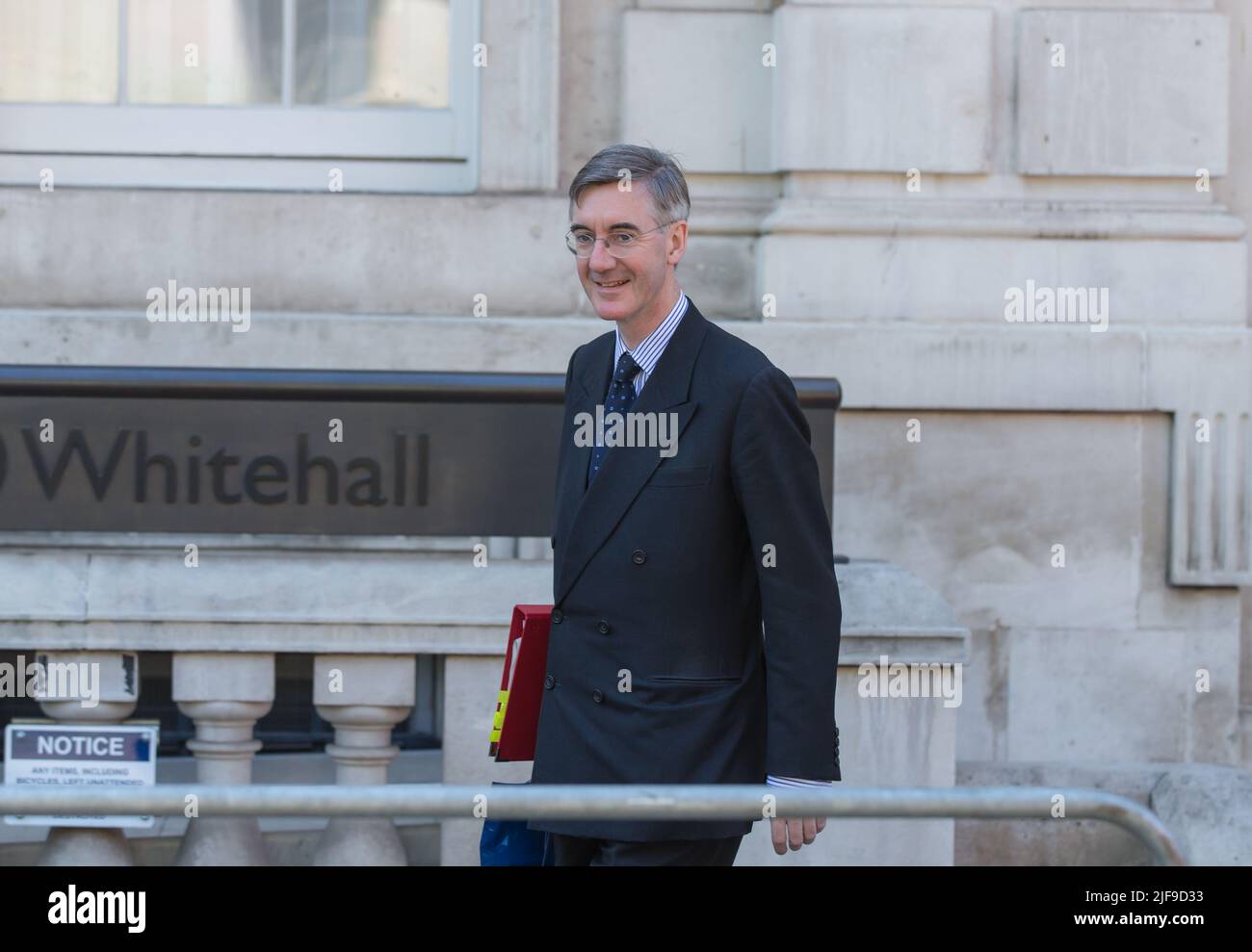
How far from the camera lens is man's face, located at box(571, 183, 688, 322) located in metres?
3.16

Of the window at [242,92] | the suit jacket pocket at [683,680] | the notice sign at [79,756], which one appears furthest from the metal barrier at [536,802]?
the window at [242,92]

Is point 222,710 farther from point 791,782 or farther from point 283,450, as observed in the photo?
point 791,782

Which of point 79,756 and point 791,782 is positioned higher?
point 791,782

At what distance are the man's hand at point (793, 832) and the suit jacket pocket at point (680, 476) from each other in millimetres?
652

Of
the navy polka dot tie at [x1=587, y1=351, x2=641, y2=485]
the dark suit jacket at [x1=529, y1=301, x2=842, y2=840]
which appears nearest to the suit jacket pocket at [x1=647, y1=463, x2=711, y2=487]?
the dark suit jacket at [x1=529, y1=301, x2=842, y2=840]

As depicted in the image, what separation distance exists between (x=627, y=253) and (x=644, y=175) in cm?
15

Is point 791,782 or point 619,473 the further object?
point 619,473

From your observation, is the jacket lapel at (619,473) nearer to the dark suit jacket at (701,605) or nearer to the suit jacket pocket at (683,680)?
the dark suit jacket at (701,605)

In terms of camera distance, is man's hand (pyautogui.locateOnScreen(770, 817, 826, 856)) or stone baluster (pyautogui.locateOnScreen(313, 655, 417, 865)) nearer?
man's hand (pyautogui.locateOnScreen(770, 817, 826, 856))

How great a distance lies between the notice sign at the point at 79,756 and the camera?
4.52 m

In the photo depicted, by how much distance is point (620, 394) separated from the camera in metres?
3.36

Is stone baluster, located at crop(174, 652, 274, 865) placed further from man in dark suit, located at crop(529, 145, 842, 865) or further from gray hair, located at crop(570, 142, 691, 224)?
gray hair, located at crop(570, 142, 691, 224)

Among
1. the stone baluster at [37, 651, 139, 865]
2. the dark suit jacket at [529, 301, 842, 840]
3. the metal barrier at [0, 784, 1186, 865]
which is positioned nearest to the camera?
the metal barrier at [0, 784, 1186, 865]

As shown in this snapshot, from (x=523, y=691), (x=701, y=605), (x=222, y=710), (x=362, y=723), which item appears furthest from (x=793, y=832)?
(x=222, y=710)
